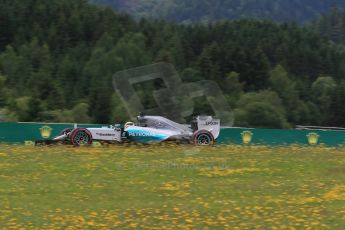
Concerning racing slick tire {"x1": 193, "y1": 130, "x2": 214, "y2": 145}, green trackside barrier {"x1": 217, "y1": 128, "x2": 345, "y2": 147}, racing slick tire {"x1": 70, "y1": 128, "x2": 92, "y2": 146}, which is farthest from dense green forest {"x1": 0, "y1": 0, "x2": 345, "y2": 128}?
racing slick tire {"x1": 193, "y1": 130, "x2": 214, "y2": 145}

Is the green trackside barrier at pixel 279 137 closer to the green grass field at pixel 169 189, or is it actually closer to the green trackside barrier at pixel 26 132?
the green grass field at pixel 169 189

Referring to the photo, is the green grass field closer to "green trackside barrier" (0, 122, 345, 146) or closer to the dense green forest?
"green trackside barrier" (0, 122, 345, 146)

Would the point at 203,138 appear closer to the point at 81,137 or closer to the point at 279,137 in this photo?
the point at 81,137

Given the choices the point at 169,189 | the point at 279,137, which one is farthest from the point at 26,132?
the point at 169,189

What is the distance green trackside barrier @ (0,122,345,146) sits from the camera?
27.0m

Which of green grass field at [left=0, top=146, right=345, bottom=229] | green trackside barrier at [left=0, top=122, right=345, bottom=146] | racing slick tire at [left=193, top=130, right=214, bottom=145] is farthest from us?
green trackside barrier at [left=0, top=122, right=345, bottom=146]

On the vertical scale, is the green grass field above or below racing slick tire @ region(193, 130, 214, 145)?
below

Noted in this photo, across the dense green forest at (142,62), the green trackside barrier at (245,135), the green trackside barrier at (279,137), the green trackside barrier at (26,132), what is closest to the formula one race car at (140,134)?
the green trackside barrier at (26,132)

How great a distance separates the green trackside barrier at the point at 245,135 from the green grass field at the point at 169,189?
174 inches

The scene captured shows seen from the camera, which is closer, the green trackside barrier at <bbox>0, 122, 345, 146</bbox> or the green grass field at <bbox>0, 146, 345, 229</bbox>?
the green grass field at <bbox>0, 146, 345, 229</bbox>

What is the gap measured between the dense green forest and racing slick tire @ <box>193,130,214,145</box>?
38.6 metres

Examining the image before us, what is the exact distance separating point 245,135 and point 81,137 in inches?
289

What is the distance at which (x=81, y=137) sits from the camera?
949 inches

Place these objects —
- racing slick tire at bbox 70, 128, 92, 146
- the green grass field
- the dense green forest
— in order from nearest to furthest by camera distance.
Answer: the green grass field, racing slick tire at bbox 70, 128, 92, 146, the dense green forest
